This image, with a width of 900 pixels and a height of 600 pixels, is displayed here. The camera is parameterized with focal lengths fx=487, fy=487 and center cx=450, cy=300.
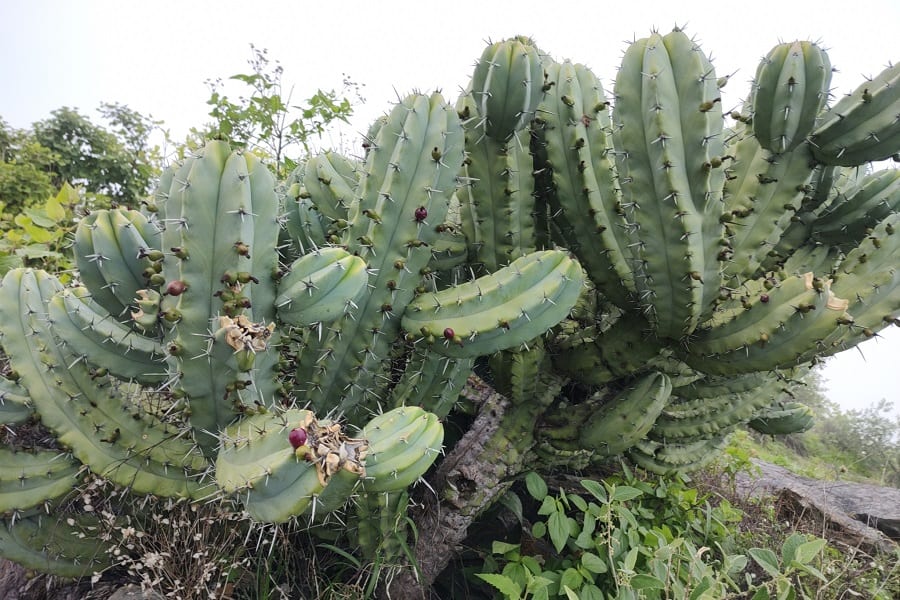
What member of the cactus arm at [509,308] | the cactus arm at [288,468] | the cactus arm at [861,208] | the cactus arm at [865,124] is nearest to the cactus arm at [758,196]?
the cactus arm at [865,124]

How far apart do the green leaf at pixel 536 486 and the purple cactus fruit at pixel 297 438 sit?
1338mm

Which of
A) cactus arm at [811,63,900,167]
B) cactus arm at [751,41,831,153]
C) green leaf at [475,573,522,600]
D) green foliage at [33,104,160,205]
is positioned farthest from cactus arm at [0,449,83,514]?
green foliage at [33,104,160,205]

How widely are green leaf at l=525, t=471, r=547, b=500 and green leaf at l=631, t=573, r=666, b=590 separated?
51 cm

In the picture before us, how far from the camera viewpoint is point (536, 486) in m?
2.27

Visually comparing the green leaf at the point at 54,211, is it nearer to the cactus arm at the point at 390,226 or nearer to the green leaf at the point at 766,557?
the cactus arm at the point at 390,226

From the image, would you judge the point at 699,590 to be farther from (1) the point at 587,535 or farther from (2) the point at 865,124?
(2) the point at 865,124

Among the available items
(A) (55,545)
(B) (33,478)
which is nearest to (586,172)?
(B) (33,478)

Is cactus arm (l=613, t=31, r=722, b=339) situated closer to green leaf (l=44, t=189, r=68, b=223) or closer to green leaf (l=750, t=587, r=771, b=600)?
green leaf (l=750, t=587, r=771, b=600)

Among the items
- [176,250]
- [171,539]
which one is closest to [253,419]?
[176,250]

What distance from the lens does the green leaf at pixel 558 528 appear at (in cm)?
206

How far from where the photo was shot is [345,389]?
1.94 m

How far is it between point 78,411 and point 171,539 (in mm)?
626

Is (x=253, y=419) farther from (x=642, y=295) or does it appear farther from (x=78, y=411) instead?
(x=642, y=295)

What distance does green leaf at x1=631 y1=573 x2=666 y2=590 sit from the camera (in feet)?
5.88
